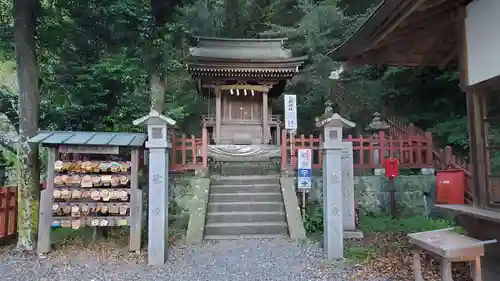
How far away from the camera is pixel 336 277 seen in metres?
4.66

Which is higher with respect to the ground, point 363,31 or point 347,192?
point 363,31

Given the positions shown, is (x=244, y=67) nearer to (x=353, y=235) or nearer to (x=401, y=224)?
(x=401, y=224)

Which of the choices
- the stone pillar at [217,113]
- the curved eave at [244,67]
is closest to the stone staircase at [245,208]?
the stone pillar at [217,113]

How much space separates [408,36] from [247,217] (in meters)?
4.56

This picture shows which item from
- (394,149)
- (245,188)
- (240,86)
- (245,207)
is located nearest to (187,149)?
(245,188)

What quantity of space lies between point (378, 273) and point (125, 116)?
275 inches

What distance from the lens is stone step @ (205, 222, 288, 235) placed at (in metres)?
7.01

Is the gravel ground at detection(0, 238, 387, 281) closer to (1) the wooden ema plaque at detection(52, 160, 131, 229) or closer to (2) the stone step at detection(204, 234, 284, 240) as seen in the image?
(2) the stone step at detection(204, 234, 284, 240)

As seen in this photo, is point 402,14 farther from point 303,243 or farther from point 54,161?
point 54,161

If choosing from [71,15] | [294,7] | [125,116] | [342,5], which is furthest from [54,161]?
[294,7]

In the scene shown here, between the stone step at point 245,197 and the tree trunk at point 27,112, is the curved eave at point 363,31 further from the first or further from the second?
the tree trunk at point 27,112

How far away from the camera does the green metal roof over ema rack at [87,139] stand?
5.92 m

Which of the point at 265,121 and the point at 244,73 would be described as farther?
the point at 265,121

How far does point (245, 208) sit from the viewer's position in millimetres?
7676
